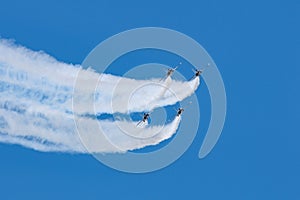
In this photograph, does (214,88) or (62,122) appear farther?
(214,88)

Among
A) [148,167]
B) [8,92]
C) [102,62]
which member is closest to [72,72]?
[102,62]

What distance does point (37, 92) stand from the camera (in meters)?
35.2

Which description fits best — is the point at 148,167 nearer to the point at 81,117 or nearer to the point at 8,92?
the point at 81,117

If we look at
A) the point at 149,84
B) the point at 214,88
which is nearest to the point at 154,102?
the point at 149,84

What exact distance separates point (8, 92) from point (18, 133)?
2.29m

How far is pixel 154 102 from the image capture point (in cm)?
3941

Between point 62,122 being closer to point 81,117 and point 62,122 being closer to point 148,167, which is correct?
point 81,117

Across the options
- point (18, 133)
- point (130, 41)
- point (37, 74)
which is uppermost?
point (130, 41)

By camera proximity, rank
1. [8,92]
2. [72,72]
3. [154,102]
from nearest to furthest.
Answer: [8,92], [72,72], [154,102]

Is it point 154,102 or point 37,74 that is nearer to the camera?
point 37,74

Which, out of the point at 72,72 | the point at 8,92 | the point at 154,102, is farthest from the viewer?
the point at 154,102

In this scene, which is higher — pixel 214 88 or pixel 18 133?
pixel 214 88

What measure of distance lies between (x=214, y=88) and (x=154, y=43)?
14.9 ft

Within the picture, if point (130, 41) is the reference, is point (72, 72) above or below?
below
